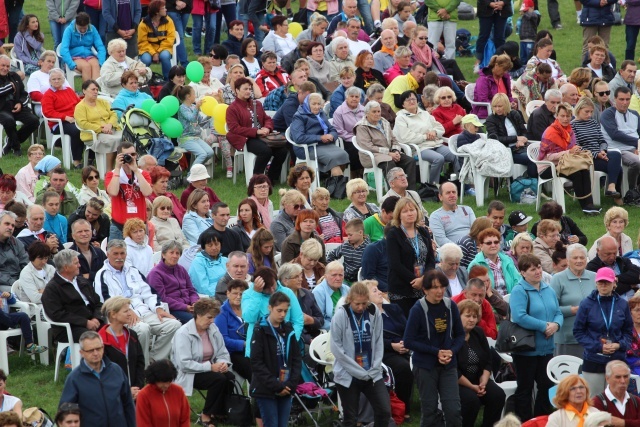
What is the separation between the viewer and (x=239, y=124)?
666 inches

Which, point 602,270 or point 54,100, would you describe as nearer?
point 602,270

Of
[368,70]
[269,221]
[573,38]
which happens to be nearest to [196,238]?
[269,221]

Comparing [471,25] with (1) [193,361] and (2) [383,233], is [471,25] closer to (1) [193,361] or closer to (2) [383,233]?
(2) [383,233]

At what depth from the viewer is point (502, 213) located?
1381 centimetres

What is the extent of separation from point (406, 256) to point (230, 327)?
1637mm

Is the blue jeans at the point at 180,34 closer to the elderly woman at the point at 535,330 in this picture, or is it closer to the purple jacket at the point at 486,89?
the purple jacket at the point at 486,89

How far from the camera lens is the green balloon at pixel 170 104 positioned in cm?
1688

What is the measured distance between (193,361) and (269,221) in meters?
3.34

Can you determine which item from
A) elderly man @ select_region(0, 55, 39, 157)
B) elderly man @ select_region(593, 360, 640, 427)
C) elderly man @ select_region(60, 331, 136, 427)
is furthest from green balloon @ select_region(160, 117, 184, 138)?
elderly man @ select_region(593, 360, 640, 427)

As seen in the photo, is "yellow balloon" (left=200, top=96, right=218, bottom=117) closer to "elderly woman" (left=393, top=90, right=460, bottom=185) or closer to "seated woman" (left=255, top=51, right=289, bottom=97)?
"seated woman" (left=255, top=51, right=289, bottom=97)

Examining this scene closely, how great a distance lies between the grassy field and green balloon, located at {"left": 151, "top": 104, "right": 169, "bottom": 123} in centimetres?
91

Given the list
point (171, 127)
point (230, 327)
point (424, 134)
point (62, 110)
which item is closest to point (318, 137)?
point (424, 134)

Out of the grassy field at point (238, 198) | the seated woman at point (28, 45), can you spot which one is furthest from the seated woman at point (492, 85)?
the seated woman at point (28, 45)

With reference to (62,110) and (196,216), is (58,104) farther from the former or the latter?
(196,216)
